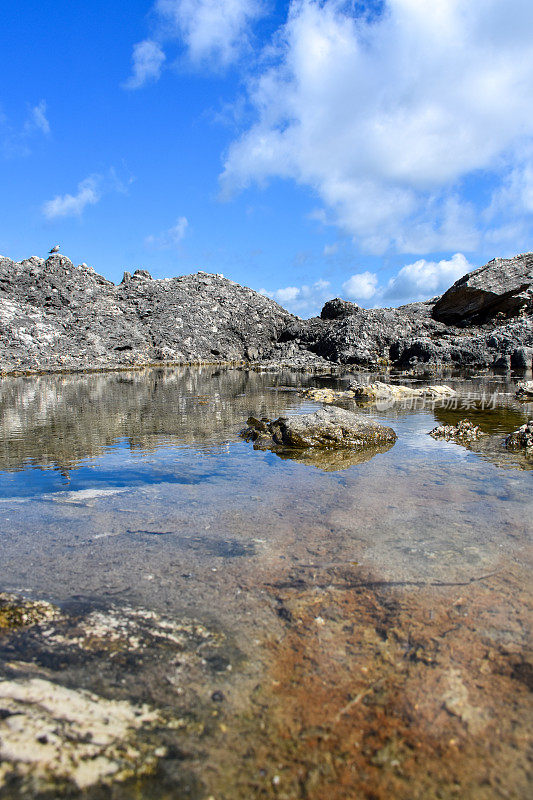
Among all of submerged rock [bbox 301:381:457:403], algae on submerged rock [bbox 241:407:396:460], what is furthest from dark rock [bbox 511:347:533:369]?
algae on submerged rock [bbox 241:407:396:460]

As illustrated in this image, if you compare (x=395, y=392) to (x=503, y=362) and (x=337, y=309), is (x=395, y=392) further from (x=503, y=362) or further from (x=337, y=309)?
(x=337, y=309)

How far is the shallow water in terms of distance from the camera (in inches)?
112

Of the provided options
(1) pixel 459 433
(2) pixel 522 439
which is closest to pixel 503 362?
(1) pixel 459 433

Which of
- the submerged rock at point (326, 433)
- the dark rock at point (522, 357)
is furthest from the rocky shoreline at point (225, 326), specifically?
the submerged rock at point (326, 433)

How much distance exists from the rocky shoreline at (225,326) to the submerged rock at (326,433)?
38.2 meters

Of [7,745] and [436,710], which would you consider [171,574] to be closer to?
[7,745]

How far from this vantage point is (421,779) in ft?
8.82

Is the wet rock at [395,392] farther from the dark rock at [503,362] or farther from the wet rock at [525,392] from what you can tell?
the dark rock at [503,362]

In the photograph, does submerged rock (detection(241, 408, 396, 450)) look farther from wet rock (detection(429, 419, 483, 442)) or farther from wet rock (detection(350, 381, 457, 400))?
wet rock (detection(350, 381, 457, 400))

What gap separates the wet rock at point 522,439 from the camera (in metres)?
11.5

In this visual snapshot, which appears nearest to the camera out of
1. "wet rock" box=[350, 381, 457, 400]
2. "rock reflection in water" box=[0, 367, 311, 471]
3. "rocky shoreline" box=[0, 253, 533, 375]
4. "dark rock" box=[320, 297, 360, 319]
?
"rock reflection in water" box=[0, 367, 311, 471]

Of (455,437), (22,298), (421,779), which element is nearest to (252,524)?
(421,779)

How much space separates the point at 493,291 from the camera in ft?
200

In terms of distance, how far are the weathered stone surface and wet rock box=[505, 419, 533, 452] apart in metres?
55.1
